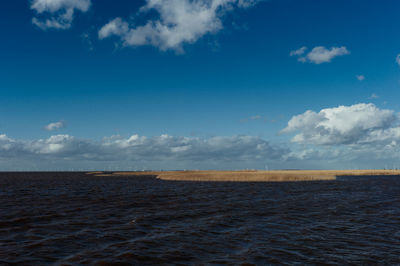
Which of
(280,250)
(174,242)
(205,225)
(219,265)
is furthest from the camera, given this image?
(205,225)

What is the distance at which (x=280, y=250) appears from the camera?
17016mm

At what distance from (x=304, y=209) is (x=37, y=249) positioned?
88.2 feet

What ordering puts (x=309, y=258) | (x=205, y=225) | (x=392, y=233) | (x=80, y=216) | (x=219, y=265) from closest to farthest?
(x=219, y=265) < (x=309, y=258) < (x=392, y=233) < (x=205, y=225) < (x=80, y=216)

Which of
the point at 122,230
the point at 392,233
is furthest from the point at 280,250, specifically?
the point at 122,230

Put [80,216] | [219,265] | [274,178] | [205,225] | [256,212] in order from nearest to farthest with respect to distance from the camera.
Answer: [219,265], [205,225], [80,216], [256,212], [274,178]

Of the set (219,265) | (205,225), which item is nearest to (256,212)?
(205,225)

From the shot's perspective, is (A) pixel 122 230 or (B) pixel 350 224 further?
(B) pixel 350 224

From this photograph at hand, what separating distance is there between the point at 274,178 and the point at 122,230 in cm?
7775

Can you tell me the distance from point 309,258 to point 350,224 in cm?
1126

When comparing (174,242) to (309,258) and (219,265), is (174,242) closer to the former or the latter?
(219,265)

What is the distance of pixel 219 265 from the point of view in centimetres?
1448

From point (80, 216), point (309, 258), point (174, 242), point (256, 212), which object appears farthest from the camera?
point (256, 212)

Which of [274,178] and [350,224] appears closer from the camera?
[350,224]

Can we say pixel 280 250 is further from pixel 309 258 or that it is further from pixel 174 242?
pixel 174 242
